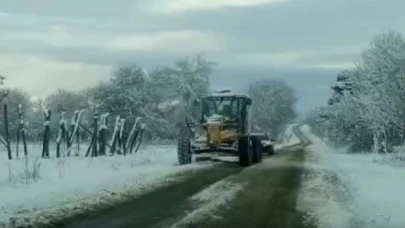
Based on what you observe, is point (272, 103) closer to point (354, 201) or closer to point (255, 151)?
point (255, 151)

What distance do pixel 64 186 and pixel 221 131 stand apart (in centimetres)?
1650

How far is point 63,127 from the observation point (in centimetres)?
2991

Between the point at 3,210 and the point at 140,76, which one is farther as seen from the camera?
the point at 140,76

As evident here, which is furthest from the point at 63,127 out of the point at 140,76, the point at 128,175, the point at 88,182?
the point at 140,76

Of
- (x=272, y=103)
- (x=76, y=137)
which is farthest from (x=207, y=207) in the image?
(x=272, y=103)

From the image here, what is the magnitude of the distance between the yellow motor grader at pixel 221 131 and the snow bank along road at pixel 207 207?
445 inches

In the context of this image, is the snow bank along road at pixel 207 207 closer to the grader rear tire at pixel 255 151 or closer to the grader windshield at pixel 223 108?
the grader windshield at pixel 223 108

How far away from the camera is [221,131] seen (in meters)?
34.4

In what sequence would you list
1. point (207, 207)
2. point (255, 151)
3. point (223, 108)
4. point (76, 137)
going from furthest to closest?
point (255, 151) → point (223, 108) → point (76, 137) → point (207, 207)

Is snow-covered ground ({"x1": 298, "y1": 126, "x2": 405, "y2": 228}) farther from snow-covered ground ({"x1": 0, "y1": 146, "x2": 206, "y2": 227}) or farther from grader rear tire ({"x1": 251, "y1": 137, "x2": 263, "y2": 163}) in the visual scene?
grader rear tire ({"x1": 251, "y1": 137, "x2": 263, "y2": 163})

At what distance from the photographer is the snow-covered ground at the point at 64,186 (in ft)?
44.4

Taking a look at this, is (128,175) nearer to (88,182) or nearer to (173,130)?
(88,182)

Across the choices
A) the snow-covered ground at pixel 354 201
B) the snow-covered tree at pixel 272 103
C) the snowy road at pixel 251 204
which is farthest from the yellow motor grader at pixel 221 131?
the snow-covered tree at pixel 272 103

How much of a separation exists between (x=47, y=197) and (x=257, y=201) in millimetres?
4646
